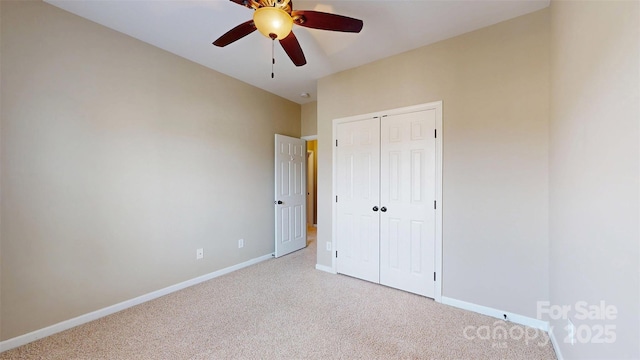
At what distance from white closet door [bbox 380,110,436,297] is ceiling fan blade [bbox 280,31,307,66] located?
1.24m

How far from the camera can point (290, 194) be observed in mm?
4102

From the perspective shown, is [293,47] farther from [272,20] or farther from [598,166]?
[598,166]

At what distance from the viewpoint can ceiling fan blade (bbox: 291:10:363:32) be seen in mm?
1570

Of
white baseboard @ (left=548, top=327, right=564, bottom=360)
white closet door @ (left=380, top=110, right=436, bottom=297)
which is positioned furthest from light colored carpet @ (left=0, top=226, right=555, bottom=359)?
white closet door @ (left=380, top=110, right=436, bottom=297)

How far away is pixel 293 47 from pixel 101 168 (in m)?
2.02

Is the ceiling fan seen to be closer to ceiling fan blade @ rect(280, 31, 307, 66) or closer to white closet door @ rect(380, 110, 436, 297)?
ceiling fan blade @ rect(280, 31, 307, 66)

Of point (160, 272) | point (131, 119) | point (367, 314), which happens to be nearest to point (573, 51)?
point (367, 314)

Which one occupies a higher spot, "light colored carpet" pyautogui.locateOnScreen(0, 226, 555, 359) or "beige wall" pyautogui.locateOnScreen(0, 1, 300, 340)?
"beige wall" pyautogui.locateOnScreen(0, 1, 300, 340)

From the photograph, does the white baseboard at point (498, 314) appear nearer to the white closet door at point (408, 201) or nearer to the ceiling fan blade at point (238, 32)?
the white closet door at point (408, 201)

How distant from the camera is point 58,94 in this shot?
6.46 feet

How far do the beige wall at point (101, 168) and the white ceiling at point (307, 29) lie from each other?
0.79 ft

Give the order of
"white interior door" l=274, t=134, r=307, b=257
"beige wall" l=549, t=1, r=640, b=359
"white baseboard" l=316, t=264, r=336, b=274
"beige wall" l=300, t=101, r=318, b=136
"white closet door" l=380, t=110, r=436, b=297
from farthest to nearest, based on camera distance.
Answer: "beige wall" l=300, t=101, r=318, b=136 < "white interior door" l=274, t=134, r=307, b=257 < "white baseboard" l=316, t=264, r=336, b=274 < "white closet door" l=380, t=110, r=436, b=297 < "beige wall" l=549, t=1, r=640, b=359

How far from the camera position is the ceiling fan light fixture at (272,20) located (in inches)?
58.7

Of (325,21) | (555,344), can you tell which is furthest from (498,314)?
(325,21)
